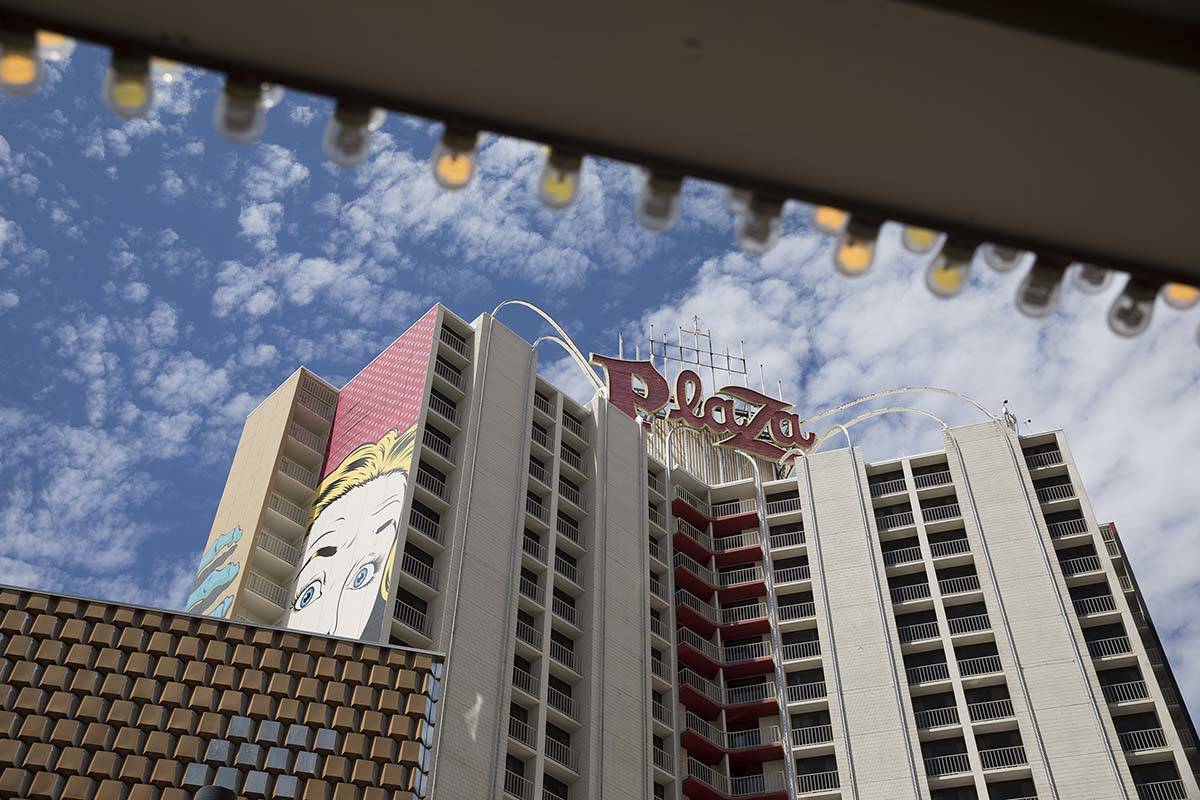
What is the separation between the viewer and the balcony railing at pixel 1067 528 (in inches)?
2557

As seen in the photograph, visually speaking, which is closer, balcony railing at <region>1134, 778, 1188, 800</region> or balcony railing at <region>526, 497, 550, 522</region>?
balcony railing at <region>1134, 778, 1188, 800</region>

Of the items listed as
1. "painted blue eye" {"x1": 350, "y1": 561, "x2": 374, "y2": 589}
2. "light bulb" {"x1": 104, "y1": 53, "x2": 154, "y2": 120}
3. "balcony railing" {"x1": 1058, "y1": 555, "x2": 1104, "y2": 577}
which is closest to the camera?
"light bulb" {"x1": 104, "y1": 53, "x2": 154, "y2": 120}

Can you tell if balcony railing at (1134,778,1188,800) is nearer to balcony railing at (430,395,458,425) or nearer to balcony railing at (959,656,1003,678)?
balcony railing at (959,656,1003,678)

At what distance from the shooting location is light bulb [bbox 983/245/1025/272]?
17.0 feet

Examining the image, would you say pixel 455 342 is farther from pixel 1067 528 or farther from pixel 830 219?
pixel 830 219

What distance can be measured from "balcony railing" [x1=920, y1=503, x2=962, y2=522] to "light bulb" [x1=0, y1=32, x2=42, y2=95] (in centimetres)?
6645

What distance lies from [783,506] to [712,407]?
9167mm

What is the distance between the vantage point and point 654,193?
197 inches

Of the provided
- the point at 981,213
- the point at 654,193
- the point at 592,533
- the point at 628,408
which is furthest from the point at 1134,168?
the point at 628,408

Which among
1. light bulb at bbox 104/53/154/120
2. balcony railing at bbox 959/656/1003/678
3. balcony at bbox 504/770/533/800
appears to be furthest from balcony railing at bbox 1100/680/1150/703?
light bulb at bbox 104/53/154/120

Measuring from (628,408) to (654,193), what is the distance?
68.1m

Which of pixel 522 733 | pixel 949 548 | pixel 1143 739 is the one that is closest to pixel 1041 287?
pixel 522 733

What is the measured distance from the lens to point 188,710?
37.8m

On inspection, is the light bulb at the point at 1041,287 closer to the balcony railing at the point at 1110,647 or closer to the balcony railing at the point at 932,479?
the balcony railing at the point at 1110,647
